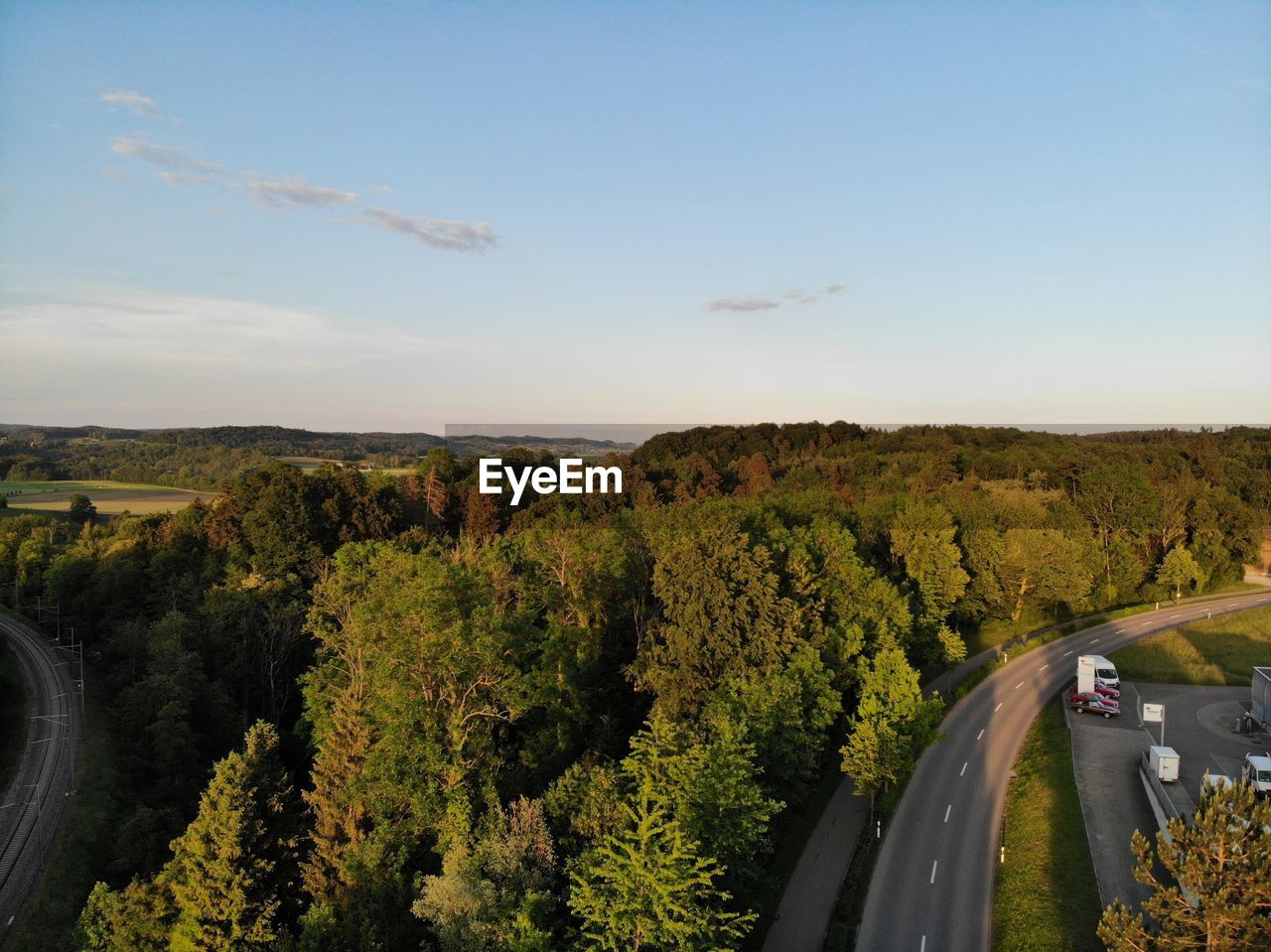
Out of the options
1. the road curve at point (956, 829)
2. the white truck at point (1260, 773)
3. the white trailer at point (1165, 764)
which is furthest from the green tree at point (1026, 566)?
the white trailer at point (1165, 764)

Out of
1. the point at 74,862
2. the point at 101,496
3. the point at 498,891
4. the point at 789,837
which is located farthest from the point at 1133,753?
the point at 101,496

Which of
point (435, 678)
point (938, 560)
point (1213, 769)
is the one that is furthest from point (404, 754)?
point (938, 560)

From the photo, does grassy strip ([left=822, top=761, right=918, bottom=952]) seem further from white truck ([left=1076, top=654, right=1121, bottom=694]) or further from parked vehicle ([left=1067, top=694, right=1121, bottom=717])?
white truck ([left=1076, top=654, right=1121, bottom=694])

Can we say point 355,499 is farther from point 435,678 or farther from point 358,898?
point 358,898

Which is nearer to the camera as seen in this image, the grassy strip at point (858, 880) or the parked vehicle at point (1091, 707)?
the grassy strip at point (858, 880)

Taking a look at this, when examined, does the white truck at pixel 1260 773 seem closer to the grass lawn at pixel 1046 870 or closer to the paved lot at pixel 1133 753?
the paved lot at pixel 1133 753
